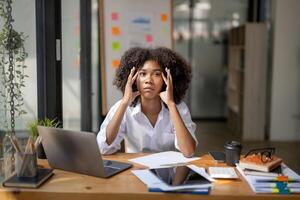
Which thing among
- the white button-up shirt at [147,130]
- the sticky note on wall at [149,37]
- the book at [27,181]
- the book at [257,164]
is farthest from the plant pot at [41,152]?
the sticky note on wall at [149,37]

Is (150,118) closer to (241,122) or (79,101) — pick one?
(79,101)

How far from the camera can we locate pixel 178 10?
7.26 m

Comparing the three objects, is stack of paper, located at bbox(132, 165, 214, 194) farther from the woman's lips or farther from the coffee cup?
the woman's lips

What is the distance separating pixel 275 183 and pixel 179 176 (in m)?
0.38

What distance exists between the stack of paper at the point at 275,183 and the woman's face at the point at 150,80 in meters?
0.77

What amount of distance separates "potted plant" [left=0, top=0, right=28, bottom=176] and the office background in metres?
0.10

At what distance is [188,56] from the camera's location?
24.2ft

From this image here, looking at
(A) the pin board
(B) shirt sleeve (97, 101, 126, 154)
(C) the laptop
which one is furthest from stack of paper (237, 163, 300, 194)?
(A) the pin board

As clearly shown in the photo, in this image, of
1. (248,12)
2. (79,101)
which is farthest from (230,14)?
(79,101)

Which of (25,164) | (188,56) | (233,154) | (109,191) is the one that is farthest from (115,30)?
(188,56)

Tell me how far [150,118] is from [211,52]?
17.3ft

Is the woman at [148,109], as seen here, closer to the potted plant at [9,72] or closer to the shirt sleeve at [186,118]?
the shirt sleeve at [186,118]

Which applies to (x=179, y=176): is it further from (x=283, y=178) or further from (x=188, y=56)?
(x=188, y=56)

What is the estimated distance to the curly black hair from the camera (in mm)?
2334
